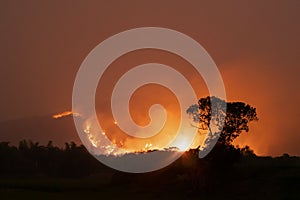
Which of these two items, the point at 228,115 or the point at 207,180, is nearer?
the point at 207,180

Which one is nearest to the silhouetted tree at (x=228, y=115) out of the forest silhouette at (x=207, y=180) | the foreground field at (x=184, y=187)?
the forest silhouette at (x=207, y=180)

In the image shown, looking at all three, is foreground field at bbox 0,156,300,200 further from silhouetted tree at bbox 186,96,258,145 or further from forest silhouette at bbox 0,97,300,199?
silhouetted tree at bbox 186,96,258,145

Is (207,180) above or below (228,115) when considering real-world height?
below

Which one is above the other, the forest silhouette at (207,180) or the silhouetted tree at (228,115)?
the silhouetted tree at (228,115)

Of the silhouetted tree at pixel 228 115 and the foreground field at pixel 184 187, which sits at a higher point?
the silhouetted tree at pixel 228 115

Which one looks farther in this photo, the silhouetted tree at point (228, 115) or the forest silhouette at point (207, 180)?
the silhouetted tree at point (228, 115)

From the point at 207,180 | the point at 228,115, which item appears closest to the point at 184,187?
the point at 207,180

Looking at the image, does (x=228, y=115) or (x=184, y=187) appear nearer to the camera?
(x=184, y=187)

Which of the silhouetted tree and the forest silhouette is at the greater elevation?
the silhouetted tree

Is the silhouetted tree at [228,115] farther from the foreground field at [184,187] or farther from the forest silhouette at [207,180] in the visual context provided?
the foreground field at [184,187]

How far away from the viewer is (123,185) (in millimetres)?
82688

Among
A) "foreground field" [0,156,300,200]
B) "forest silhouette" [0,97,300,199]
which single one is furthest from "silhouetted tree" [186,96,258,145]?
"foreground field" [0,156,300,200]

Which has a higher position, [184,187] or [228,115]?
[228,115]

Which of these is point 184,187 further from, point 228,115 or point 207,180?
point 228,115
